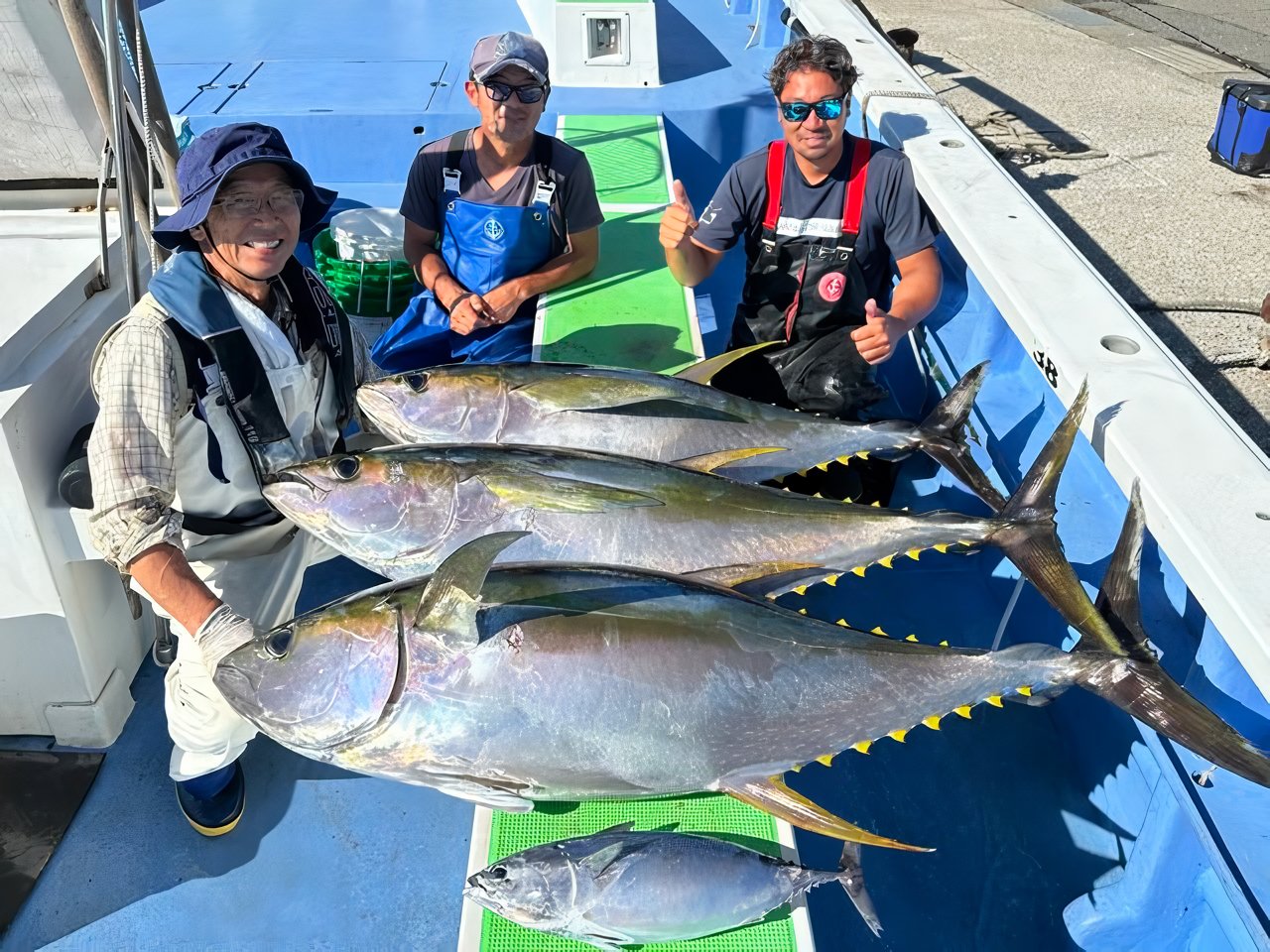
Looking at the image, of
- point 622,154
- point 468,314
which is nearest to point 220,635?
point 468,314

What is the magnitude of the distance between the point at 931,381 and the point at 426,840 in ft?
8.03

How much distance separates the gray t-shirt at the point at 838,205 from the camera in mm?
2879

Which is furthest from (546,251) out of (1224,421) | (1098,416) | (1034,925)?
(1034,925)

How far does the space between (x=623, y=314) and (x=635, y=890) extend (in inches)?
78.6

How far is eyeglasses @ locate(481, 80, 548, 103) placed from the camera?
2.96 m

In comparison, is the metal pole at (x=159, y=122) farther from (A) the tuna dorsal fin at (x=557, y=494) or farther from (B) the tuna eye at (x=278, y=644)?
(B) the tuna eye at (x=278, y=644)

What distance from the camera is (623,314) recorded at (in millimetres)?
3068

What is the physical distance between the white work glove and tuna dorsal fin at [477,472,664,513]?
556 mm

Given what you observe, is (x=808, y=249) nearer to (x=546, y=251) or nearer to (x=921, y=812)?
(x=546, y=251)

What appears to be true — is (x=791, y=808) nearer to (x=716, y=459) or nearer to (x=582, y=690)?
(x=582, y=690)

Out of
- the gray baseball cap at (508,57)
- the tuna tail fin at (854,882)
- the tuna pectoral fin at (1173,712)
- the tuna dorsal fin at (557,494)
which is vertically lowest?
the tuna tail fin at (854,882)

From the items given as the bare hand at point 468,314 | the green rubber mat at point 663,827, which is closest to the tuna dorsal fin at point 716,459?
the green rubber mat at point 663,827

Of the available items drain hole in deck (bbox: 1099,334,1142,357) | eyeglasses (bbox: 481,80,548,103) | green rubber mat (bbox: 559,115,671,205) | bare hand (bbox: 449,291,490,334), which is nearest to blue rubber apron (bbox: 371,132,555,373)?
bare hand (bbox: 449,291,490,334)

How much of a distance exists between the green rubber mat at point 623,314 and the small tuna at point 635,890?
1.52 m
